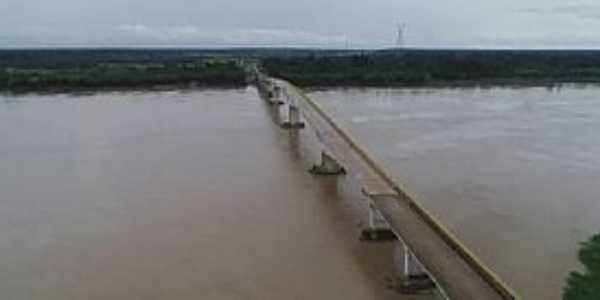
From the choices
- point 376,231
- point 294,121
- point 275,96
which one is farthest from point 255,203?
point 275,96

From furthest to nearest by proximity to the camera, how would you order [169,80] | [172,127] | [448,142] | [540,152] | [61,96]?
1. [169,80]
2. [61,96]
3. [172,127]
4. [448,142]
5. [540,152]

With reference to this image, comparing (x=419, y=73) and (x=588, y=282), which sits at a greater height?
(x=588, y=282)

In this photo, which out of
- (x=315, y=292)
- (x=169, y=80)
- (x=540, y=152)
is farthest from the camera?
(x=169, y=80)

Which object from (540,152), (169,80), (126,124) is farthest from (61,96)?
(540,152)

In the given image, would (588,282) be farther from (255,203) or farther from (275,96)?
(275,96)

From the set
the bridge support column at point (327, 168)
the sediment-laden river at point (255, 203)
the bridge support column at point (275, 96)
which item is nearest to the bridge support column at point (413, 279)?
the sediment-laden river at point (255, 203)

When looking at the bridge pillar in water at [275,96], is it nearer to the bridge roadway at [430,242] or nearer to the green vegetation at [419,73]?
the green vegetation at [419,73]

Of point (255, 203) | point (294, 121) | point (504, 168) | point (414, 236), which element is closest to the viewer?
point (414, 236)

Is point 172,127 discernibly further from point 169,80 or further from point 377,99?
point 169,80
